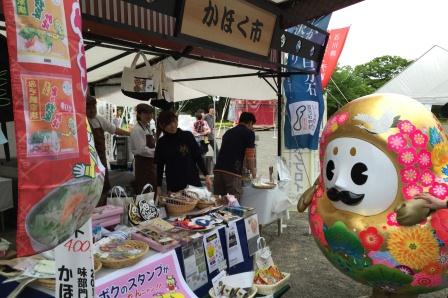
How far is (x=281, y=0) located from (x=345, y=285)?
3.37 meters

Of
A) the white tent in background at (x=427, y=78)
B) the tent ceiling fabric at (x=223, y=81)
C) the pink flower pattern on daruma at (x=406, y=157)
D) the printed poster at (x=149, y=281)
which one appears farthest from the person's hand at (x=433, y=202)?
the white tent in background at (x=427, y=78)

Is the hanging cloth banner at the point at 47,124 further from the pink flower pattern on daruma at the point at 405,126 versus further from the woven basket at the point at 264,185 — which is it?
the woven basket at the point at 264,185

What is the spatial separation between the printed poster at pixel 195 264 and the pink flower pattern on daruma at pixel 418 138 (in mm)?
1739

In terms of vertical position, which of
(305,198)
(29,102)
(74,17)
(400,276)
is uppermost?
(74,17)

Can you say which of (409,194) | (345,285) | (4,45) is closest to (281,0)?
(409,194)

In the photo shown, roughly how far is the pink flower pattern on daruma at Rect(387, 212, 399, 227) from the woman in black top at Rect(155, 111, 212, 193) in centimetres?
228

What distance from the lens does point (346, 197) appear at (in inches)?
114

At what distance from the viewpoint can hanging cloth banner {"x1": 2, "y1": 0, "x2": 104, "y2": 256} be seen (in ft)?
3.54

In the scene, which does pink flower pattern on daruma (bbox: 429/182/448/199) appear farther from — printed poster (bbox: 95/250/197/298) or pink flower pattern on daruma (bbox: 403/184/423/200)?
printed poster (bbox: 95/250/197/298)

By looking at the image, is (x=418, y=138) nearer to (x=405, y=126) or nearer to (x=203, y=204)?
(x=405, y=126)

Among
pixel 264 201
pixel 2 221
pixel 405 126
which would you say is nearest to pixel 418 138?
pixel 405 126

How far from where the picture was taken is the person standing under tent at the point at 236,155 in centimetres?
525

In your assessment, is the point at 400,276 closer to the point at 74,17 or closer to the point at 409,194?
the point at 409,194

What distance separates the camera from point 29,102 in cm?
109
